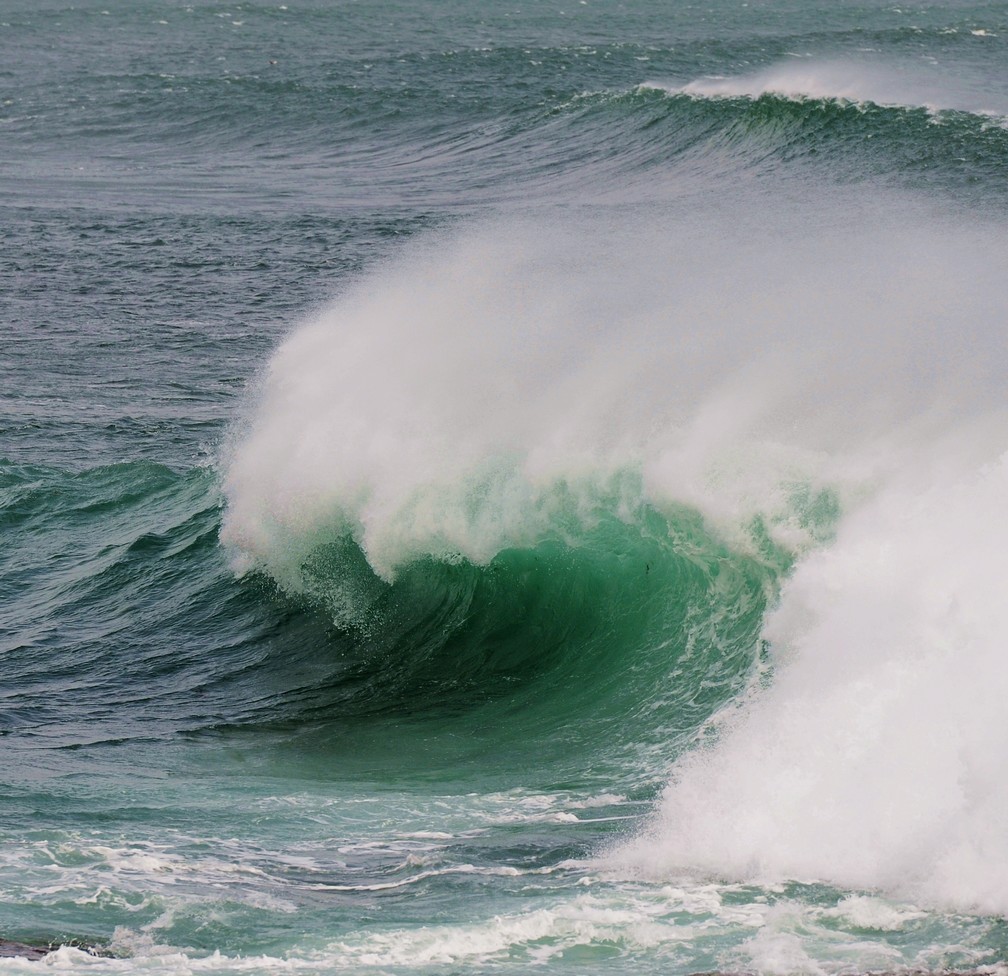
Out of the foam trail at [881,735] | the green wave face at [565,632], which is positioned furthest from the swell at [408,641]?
the foam trail at [881,735]

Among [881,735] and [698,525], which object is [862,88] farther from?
[881,735]

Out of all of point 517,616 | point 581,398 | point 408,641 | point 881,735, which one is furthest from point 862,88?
point 881,735

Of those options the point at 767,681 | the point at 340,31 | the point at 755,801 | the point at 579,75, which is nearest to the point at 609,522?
the point at 767,681

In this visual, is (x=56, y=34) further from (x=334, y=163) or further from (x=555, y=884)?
(x=555, y=884)

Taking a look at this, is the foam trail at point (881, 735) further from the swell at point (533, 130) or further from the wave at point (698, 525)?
the swell at point (533, 130)

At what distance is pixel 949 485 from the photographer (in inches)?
474

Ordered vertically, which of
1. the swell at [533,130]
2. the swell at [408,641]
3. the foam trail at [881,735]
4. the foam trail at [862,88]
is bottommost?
the swell at [408,641]

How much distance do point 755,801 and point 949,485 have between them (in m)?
3.50

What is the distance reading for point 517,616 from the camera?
14695 mm

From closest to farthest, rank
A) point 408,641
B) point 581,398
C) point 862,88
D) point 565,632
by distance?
point 565,632
point 408,641
point 581,398
point 862,88

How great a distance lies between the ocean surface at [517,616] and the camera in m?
8.91

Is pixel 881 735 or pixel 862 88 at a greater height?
pixel 862 88

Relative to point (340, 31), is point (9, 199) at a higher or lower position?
lower

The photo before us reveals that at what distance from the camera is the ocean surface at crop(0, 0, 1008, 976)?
29.2 ft
